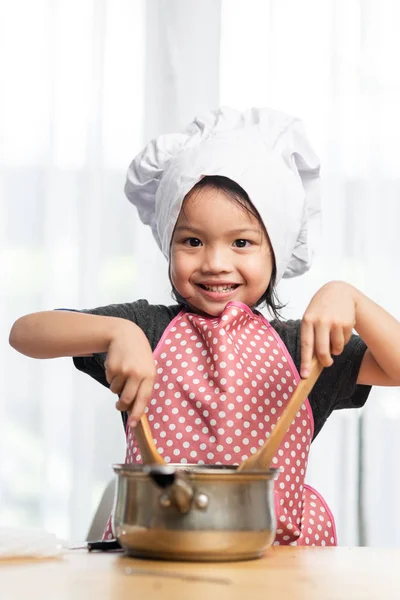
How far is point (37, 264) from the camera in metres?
2.10

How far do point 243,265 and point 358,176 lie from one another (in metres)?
1.04

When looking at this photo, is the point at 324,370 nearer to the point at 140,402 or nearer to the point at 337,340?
the point at 337,340

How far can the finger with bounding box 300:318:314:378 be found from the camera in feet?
2.63

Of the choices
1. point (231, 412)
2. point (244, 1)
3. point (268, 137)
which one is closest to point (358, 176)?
point (244, 1)

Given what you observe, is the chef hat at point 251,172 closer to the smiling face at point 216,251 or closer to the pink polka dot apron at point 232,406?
the smiling face at point 216,251

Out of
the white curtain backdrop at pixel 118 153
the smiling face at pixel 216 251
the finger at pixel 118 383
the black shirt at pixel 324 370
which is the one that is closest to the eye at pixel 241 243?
the smiling face at pixel 216 251

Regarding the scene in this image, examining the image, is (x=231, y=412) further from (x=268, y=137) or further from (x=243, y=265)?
(x=268, y=137)

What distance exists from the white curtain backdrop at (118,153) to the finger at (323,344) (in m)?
1.17

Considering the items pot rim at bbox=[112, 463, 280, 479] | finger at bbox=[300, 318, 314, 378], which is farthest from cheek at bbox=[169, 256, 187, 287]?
pot rim at bbox=[112, 463, 280, 479]

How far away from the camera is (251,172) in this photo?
3.74 feet

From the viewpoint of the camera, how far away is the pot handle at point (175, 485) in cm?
63

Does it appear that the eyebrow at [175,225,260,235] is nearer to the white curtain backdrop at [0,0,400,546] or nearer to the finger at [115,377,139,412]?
the finger at [115,377,139,412]

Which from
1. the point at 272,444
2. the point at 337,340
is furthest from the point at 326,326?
the point at 272,444

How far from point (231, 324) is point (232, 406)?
113mm
